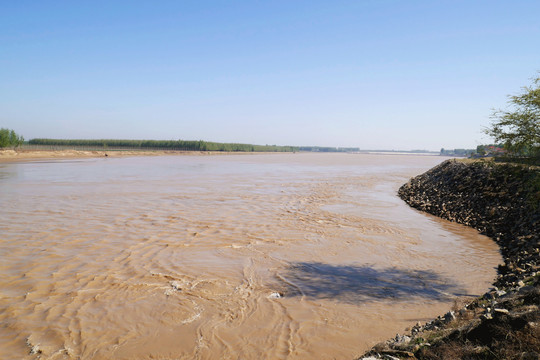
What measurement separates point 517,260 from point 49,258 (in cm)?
1569

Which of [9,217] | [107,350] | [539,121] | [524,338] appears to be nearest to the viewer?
[524,338]

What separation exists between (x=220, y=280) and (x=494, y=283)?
8.19 m

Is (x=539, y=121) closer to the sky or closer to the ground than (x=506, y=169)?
closer to the sky

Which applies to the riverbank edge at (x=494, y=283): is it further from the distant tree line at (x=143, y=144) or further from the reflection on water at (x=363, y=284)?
the distant tree line at (x=143, y=144)

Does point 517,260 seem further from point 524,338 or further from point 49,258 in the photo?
point 49,258

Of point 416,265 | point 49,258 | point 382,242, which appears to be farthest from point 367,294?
point 49,258

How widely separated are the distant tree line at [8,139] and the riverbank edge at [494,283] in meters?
103

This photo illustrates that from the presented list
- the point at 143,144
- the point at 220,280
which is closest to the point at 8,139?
the point at 143,144

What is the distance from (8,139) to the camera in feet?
304

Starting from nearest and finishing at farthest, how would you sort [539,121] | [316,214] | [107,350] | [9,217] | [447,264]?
[107,350] < [539,121] < [447,264] < [9,217] < [316,214]

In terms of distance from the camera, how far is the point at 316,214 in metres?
20.6

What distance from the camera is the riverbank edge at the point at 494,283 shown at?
196 inches

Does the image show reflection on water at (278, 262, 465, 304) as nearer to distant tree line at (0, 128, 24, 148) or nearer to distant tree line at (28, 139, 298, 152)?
distant tree line at (0, 128, 24, 148)

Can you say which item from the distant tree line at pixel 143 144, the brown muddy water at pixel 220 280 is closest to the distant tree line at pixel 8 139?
the distant tree line at pixel 143 144
